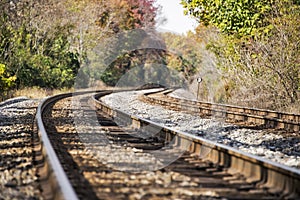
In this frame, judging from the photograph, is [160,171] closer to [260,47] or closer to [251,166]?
[251,166]

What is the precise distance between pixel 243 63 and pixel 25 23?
18.9 metres

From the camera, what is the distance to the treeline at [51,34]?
3041cm

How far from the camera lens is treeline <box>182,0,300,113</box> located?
19797mm

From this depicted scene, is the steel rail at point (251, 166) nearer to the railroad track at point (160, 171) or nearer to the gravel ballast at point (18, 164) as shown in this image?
→ the railroad track at point (160, 171)

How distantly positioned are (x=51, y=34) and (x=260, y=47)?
23528 mm

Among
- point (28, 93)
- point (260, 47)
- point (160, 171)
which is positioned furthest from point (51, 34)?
point (160, 171)

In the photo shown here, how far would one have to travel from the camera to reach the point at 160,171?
6395 mm

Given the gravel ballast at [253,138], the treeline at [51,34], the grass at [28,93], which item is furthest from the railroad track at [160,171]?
the grass at [28,93]

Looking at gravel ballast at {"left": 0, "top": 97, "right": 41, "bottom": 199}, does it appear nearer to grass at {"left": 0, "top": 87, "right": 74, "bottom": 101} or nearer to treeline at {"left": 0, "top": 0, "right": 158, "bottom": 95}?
treeline at {"left": 0, "top": 0, "right": 158, "bottom": 95}

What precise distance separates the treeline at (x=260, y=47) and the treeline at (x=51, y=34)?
35.4 ft

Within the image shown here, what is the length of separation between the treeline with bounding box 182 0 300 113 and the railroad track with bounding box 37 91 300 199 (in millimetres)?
10477

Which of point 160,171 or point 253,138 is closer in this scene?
point 160,171

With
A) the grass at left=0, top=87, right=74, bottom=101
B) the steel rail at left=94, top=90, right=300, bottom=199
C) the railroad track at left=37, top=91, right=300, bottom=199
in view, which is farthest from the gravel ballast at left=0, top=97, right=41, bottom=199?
the grass at left=0, top=87, right=74, bottom=101

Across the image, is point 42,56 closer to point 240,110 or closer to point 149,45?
point 240,110
